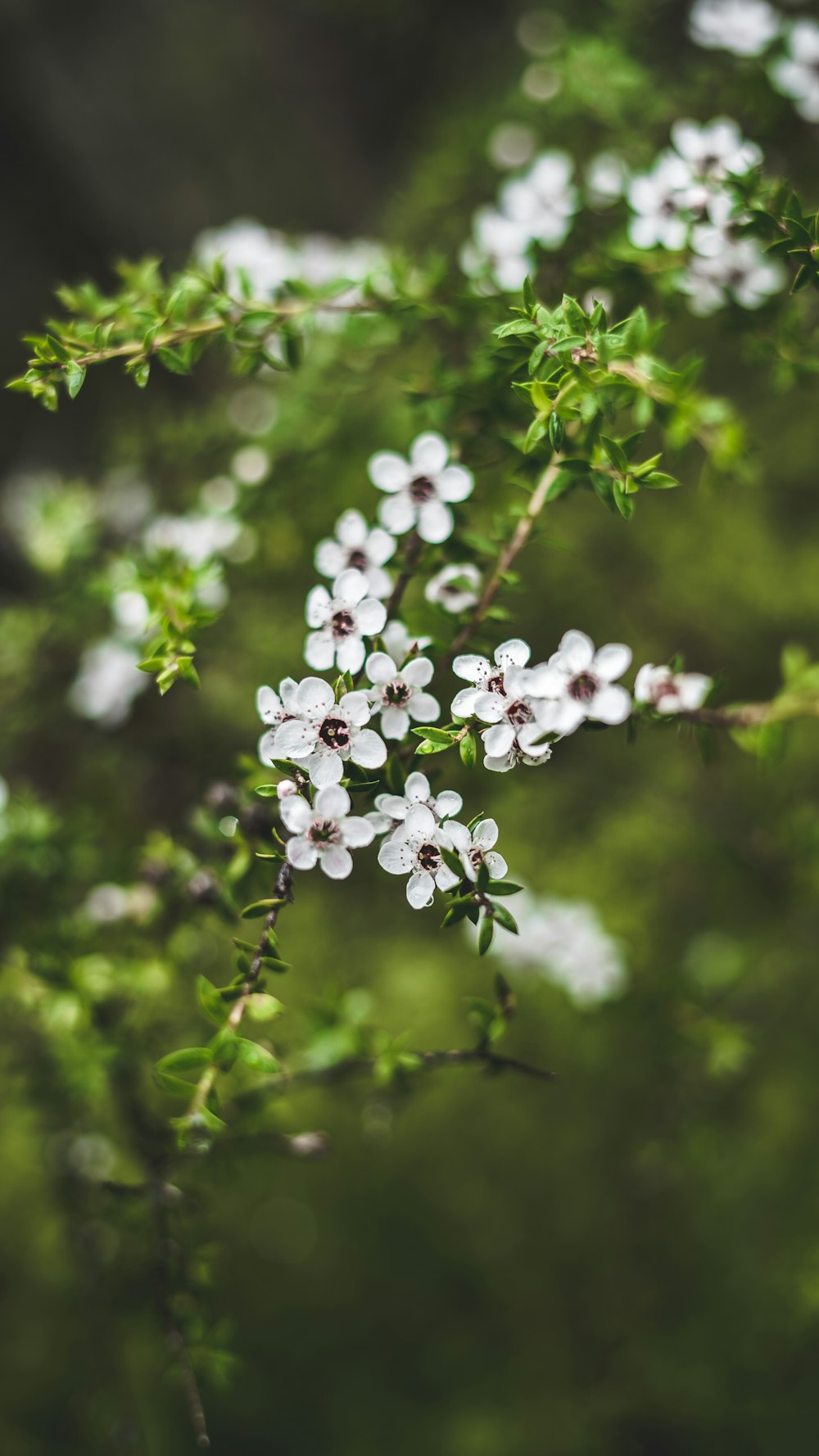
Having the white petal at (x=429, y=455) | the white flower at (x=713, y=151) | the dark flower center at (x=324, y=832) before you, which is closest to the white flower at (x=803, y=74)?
the white flower at (x=713, y=151)

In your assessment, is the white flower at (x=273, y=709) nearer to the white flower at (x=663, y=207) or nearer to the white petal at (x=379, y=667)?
the white petal at (x=379, y=667)

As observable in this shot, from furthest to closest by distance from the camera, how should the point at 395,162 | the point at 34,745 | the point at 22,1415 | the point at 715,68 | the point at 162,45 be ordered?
the point at 395,162, the point at 162,45, the point at 22,1415, the point at 34,745, the point at 715,68

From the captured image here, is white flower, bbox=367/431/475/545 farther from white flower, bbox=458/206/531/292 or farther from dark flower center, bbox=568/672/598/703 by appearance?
white flower, bbox=458/206/531/292

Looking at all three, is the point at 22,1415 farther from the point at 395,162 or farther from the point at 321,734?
the point at 395,162

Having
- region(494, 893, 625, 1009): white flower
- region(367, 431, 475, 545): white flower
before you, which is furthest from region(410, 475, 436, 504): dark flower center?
region(494, 893, 625, 1009): white flower

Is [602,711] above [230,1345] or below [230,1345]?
above

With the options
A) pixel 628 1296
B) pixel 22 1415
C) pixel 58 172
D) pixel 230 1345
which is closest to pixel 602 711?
pixel 628 1296

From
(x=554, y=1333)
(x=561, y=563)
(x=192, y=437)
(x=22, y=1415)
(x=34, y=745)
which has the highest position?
(x=561, y=563)
